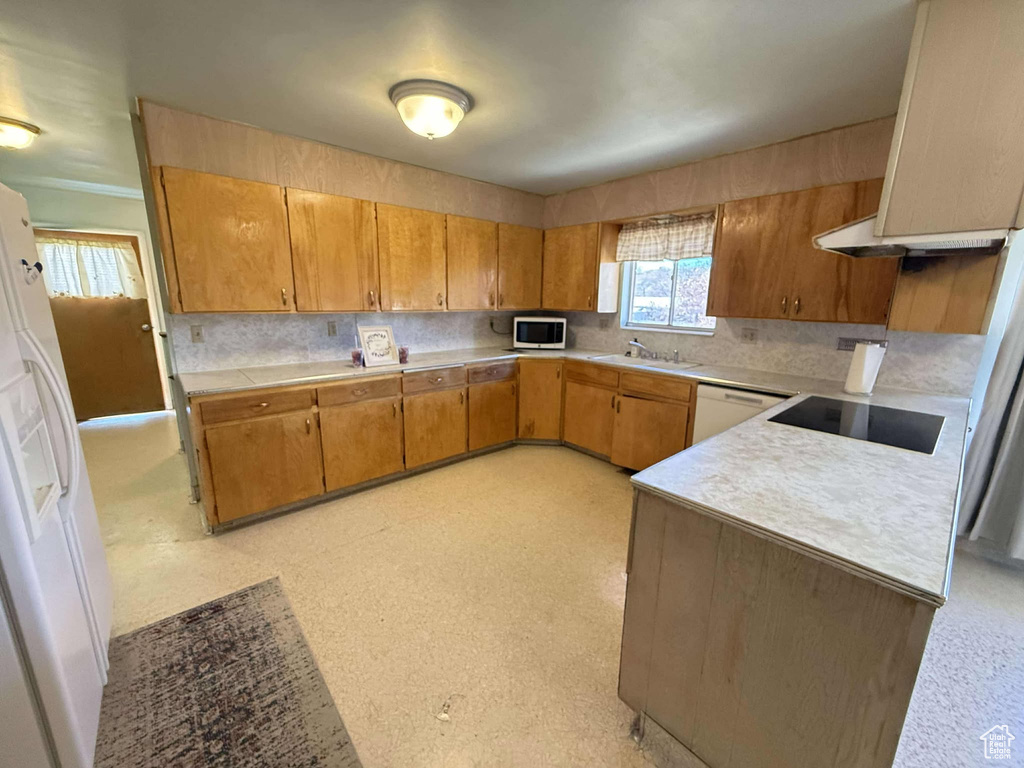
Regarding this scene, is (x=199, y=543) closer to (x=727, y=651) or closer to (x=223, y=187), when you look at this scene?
(x=223, y=187)

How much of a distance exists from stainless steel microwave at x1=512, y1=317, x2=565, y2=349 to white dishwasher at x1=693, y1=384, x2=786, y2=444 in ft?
5.08

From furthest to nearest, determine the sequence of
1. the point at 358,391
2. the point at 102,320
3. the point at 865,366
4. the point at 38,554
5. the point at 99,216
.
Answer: the point at 102,320 < the point at 99,216 < the point at 358,391 < the point at 865,366 < the point at 38,554

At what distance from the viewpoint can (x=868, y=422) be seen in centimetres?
183

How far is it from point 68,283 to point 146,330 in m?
0.75

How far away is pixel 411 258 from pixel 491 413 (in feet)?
4.87

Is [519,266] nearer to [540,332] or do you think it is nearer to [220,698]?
[540,332]

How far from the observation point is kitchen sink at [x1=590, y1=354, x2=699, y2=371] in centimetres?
313

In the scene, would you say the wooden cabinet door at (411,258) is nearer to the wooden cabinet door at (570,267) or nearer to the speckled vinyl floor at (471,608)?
the wooden cabinet door at (570,267)

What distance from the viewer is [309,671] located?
161 cm

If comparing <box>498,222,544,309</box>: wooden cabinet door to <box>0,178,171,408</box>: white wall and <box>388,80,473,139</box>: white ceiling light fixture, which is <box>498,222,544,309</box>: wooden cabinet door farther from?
<box>0,178,171,408</box>: white wall

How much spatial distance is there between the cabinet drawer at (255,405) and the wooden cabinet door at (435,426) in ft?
2.47

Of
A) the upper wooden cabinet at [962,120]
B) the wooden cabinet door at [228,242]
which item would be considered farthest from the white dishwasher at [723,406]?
the wooden cabinet door at [228,242]

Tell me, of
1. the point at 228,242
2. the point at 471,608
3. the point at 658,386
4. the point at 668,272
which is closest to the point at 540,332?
the point at 668,272

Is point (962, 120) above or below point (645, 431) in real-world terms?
above
